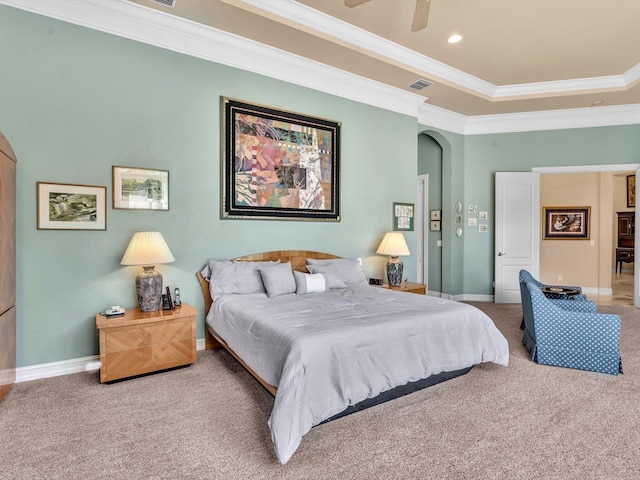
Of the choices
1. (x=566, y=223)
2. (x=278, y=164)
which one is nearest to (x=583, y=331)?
(x=278, y=164)

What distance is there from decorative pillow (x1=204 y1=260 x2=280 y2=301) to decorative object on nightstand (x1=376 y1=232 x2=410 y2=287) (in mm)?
1846

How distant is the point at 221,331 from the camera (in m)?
3.31

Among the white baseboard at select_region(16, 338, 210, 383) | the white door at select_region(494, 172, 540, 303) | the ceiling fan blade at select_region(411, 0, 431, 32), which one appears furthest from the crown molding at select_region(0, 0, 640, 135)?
the white baseboard at select_region(16, 338, 210, 383)

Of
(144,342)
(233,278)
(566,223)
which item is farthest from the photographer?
(566,223)

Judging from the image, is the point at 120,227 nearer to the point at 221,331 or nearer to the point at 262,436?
the point at 221,331

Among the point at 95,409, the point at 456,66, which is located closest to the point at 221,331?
the point at 95,409

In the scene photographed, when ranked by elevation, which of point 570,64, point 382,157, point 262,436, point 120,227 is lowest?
point 262,436

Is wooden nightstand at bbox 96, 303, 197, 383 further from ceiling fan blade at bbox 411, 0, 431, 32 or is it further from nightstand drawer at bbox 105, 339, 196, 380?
ceiling fan blade at bbox 411, 0, 431, 32

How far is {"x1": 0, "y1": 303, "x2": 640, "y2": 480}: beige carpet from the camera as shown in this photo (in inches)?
74.0

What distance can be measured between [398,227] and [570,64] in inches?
123

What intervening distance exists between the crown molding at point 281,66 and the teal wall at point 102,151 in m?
0.10

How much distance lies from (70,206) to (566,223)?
8.68 meters

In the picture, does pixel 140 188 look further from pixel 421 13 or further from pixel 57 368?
pixel 421 13

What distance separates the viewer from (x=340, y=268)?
4.28 meters
